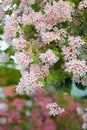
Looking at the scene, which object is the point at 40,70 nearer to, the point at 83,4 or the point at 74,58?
the point at 74,58

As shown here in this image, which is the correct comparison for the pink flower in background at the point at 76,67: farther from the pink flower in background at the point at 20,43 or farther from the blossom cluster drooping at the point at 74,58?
the pink flower in background at the point at 20,43

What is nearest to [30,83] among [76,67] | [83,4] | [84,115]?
[76,67]

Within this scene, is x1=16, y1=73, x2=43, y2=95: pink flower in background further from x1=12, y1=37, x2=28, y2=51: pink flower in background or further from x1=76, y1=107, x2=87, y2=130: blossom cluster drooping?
x1=76, y1=107, x2=87, y2=130: blossom cluster drooping

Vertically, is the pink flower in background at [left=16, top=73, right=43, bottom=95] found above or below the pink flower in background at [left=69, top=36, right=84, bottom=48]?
below

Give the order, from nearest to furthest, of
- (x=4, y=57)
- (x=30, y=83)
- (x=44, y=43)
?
(x=30, y=83) → (x=44, y=43) → (x=4, y=57)

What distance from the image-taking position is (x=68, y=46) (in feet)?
6.32

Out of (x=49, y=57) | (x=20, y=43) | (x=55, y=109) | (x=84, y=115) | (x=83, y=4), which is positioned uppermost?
(x=84, y=115)

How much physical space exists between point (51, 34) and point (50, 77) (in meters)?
0.17

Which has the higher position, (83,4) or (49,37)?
(83,4)

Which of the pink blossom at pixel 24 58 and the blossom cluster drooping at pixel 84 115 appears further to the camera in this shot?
the blossom cluster drooping at pixel 84 115

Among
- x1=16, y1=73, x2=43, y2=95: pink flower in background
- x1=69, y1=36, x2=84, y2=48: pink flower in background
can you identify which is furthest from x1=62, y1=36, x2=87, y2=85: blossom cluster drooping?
x1=16, y1=73, x2=43, y2=95: pink flower in background

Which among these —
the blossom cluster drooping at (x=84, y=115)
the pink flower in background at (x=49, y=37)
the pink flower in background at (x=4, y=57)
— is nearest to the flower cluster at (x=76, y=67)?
the pink flower in background at (x=49, y=37)

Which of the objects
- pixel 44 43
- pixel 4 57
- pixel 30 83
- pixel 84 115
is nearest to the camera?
pixel 30 83

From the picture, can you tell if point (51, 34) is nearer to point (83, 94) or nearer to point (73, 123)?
point (83, 94)
